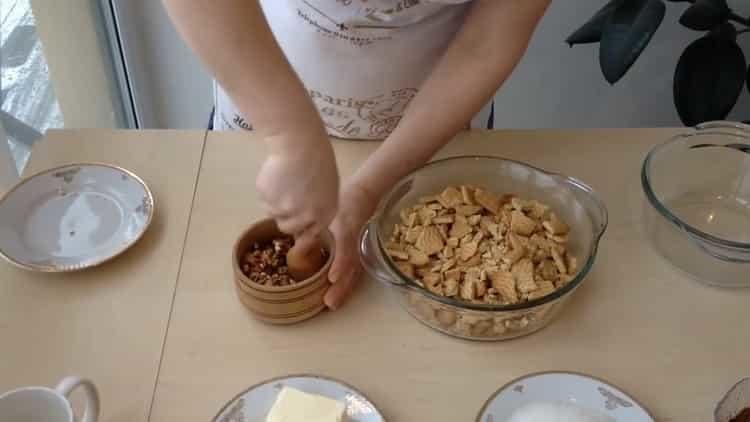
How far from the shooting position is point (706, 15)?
4.63 feet

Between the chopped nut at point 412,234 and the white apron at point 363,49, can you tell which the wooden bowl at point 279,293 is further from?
the white apron at point 363,49

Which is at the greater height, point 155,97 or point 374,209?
point 374,209

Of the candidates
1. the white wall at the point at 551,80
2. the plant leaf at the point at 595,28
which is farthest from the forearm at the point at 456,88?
the white wall at the point at 551,80

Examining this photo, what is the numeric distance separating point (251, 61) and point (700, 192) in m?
0.58

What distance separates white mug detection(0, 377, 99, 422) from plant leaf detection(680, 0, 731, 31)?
115 cm

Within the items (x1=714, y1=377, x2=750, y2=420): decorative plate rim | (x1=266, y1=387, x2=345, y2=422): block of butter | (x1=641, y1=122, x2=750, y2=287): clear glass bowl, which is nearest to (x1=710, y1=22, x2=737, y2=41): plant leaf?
(x1=641, y1=122, x2=750, y2=287): clear glass bowl

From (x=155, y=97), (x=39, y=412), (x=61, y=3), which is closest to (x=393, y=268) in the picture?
(x=39, y=412)

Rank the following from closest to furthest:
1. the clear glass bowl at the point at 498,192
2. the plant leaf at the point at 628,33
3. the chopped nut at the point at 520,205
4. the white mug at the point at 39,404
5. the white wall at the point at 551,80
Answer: the white mug at the point at 39,404 < the clear glass bowl at the point at 498,192 < the chopped nut at the point at 520,205 < the plant leaf at the point at 628,33 < the white wall at the point at 551,80

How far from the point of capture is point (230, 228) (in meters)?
0.94

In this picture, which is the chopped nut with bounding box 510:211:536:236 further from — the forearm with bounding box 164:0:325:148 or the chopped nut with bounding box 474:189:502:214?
the forearm with bounding box 164:0:325:148

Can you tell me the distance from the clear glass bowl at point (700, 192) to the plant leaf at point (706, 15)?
467mm

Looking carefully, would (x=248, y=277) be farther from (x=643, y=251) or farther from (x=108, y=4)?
(x=108, y=4)

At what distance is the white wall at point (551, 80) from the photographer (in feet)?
5.44

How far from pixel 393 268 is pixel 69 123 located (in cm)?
103
